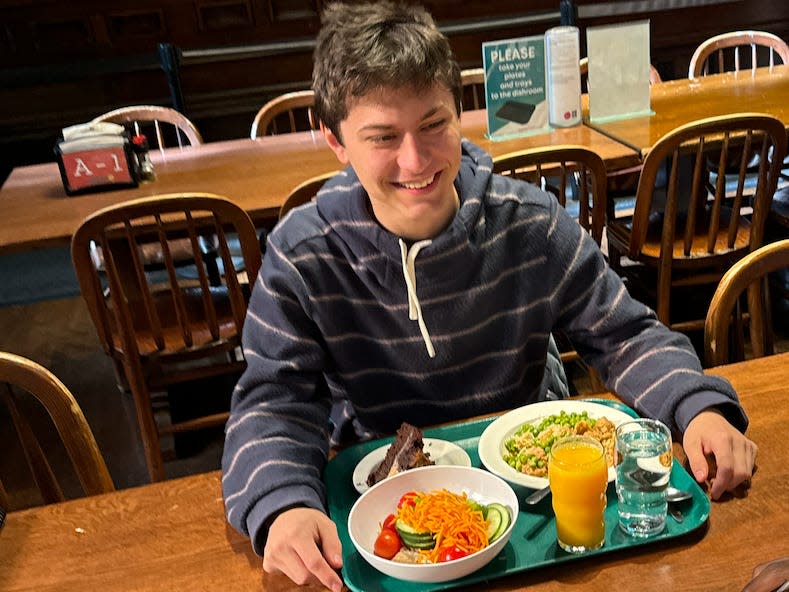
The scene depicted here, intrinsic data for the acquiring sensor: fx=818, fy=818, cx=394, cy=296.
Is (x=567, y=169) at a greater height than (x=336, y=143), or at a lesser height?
lesser

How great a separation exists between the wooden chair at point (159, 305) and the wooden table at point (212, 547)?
1127 millimetres

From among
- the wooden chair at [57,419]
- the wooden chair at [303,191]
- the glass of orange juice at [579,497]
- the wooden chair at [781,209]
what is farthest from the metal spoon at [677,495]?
the wooden chair at [781,209]

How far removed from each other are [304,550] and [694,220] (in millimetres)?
2076

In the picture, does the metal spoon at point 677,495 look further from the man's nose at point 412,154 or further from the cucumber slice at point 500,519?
the man's nose at point 412,154

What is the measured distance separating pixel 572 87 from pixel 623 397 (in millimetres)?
1954

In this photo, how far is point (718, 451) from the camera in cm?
113

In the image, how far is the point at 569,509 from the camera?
40.4 inches

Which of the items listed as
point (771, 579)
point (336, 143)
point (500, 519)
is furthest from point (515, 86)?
point (771, 579)

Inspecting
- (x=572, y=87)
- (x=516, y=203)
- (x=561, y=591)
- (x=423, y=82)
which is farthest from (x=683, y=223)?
(x=561, y=591)

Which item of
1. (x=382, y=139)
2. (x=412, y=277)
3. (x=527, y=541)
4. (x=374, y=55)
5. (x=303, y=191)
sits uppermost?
(x=374, y=55)

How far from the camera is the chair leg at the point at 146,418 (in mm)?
2344

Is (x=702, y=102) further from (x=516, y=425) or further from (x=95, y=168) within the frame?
(x=516, y=425)

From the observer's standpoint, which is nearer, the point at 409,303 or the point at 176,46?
the point at 409,303

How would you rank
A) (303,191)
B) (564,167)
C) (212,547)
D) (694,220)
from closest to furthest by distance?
(212,547)
(303,191)
(564,167)
(694,220)
